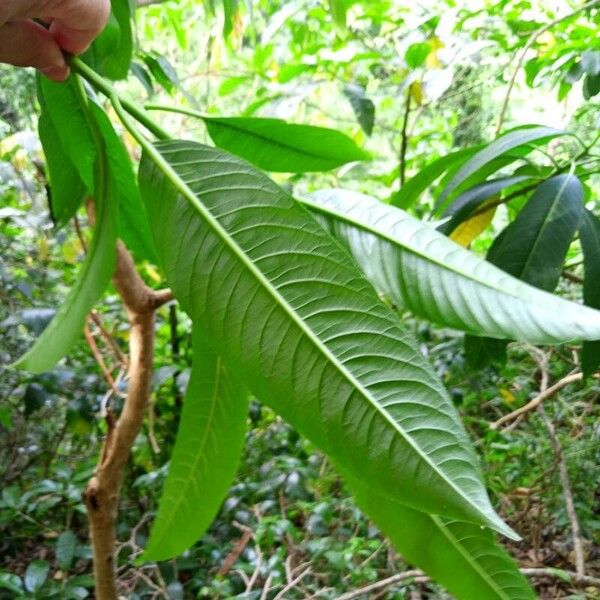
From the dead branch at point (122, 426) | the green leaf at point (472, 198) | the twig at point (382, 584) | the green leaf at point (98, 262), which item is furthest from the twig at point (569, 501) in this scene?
the green leaf at point (98, 262)

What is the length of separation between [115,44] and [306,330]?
30cm

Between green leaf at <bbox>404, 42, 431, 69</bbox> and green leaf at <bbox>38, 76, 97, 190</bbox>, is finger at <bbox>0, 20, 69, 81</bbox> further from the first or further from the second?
green leaf at <bbox>404, 42, 431, 69</bbox>

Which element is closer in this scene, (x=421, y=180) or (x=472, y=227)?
(x=421, y=180)

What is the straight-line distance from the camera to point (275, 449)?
1526mm

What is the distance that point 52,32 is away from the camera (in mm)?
385

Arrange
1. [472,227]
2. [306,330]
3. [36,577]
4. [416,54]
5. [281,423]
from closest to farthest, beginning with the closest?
1. [306,330]
2. [472,227]
3. [416,54]
4. [36,577]
5. [281,423]

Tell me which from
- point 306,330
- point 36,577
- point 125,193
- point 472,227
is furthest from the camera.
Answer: point 36,577

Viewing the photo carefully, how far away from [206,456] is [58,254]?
4.66 feet

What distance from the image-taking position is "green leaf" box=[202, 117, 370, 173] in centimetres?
48

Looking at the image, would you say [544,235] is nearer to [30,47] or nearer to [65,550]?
[30,47]

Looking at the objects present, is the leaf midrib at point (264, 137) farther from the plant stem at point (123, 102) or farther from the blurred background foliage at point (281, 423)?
the blurred background foliage at point (281, 423)

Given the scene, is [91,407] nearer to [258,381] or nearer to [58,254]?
[58,254]

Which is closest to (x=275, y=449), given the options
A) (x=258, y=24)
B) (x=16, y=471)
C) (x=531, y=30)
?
(x=16, y=471)

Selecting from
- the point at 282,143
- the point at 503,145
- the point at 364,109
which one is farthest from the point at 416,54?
the point at 282,143
